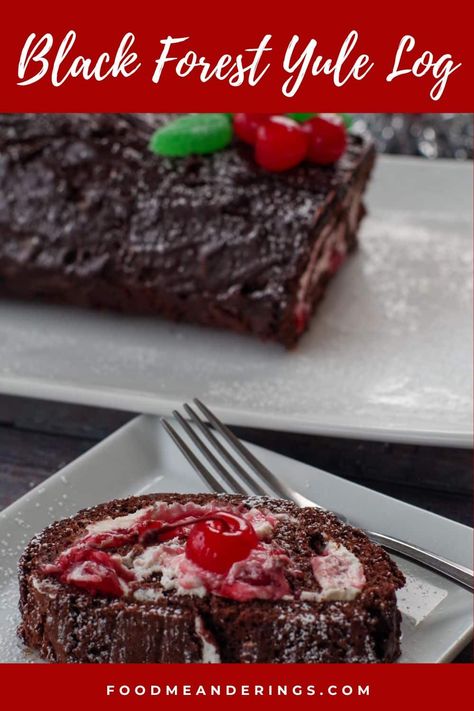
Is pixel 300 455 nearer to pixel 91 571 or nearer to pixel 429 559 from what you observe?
pixel 429 559

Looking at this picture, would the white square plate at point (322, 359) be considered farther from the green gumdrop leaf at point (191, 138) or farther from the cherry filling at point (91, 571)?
the cherry filling at point (91, 571)

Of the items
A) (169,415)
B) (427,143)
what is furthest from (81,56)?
(427,143)

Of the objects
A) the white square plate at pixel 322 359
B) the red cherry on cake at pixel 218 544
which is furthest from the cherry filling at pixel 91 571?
the white square plate at pixel 322 359

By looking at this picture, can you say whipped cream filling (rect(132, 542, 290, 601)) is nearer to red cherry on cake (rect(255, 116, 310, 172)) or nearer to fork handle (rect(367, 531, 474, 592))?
fork handle (rect(367, 531, 474, 592))

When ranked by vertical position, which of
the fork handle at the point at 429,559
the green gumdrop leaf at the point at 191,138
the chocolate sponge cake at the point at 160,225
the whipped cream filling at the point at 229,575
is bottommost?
the fork handle at the point at 429,559

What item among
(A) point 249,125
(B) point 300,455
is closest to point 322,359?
(B) point 300,455

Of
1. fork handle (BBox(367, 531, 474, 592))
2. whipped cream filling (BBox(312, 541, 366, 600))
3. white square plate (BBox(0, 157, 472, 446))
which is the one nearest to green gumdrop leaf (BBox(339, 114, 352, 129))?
white square plate (BBox(0, 157, 472, 446))

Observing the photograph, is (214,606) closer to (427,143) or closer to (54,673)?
(54,673)
